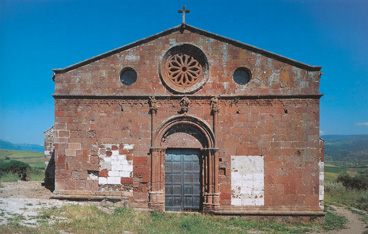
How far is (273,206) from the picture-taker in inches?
453

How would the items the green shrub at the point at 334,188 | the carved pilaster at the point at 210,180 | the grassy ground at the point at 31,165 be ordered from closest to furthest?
the carved pilaster at the point at 210,180, the green shrub at the point at 334,188, the grassy ground at the point at 31,165

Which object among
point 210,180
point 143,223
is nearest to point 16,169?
point 143,223

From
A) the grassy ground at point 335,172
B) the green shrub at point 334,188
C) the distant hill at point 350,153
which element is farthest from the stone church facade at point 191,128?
the distant hill at point 350,153

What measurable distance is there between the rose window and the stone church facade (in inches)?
1.8

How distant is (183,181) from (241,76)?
5.46 m

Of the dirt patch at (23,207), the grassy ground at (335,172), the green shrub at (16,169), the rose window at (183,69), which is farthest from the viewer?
the grassy ground at (335,172)

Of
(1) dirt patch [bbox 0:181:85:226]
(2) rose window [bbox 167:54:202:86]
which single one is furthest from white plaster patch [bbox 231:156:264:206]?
(1) dirt patch [bbox 0:181:85:226]

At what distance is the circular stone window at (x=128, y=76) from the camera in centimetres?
1234

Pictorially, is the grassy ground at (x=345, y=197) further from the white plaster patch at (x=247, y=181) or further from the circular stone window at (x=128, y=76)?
the circular stone window at (x=128, y=76)

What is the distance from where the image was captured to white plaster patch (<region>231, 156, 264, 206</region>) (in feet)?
38.0

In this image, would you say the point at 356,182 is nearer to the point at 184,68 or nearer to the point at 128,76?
the point at 184,68

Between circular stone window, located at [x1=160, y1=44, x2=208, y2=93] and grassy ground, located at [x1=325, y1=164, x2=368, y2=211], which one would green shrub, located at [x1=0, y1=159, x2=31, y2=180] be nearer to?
circular stone window, located at [x1=160, y1=44, x2=208, y2=93]

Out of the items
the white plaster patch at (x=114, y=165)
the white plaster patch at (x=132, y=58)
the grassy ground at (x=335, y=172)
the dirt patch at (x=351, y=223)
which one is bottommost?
the grassy ground at (x=335, y=172)

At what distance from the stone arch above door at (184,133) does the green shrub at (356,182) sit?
652 inches
